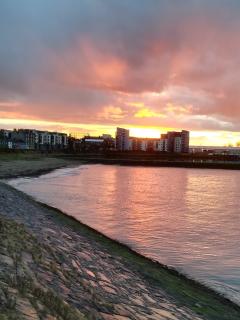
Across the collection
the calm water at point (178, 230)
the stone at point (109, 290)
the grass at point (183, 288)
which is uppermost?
the stone at point (109, 290)

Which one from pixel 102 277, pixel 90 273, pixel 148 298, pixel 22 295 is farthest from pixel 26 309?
pixel 102 277

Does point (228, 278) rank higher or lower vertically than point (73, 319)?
lower

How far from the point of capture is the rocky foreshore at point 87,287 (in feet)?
26.8

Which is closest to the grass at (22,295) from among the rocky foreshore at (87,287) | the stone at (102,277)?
the rocky foreshore at (87,287)

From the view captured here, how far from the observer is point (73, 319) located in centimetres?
779

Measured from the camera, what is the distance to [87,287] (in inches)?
425

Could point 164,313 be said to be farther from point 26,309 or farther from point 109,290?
point 26,309

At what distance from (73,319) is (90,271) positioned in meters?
5.41

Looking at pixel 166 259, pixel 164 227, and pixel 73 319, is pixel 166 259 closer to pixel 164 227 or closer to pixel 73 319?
pixel 164 227

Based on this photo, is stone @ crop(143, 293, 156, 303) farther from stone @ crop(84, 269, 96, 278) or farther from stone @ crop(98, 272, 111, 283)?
stone @ crop(84, 269, 96, 278)

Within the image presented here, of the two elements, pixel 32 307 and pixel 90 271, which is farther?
pixel 90 271

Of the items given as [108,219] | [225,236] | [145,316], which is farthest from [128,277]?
[108,219]

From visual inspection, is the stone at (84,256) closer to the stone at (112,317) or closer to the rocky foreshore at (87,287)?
the rocky foreshore at (87,287)

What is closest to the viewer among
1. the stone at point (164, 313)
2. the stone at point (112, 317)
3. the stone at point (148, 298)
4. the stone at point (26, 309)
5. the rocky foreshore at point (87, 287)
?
the stone at point (26, 309)
